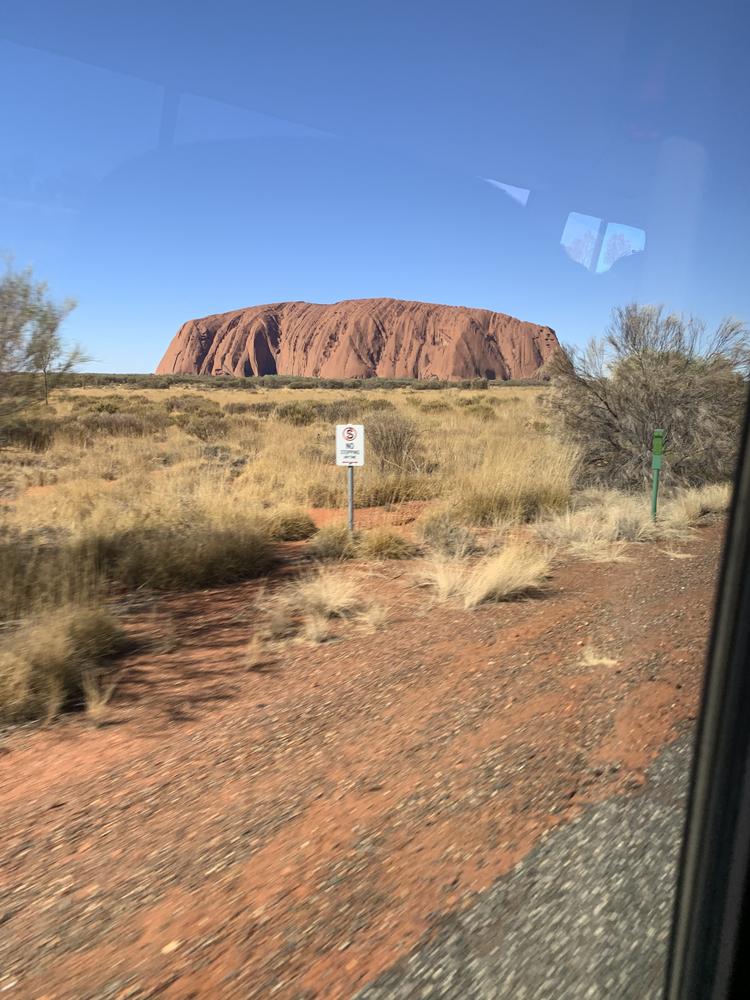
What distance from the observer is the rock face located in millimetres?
126875

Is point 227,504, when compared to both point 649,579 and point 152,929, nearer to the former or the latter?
point 649,579

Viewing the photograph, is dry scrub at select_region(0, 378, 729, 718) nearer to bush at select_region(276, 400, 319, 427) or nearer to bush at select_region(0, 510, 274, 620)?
bush at select_region(0, 510, 274, 620)

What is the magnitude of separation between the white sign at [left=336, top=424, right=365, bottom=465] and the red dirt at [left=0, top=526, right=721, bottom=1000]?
145 inches

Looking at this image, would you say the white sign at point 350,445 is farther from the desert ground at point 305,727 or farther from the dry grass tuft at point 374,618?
the dry grass tuft at point 374,618

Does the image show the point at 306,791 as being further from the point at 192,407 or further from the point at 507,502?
the point at 192,407

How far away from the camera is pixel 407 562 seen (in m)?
7.82

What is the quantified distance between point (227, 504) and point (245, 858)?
7.11 meters

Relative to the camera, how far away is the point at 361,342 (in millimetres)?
137375

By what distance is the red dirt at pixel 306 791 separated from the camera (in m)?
2.10

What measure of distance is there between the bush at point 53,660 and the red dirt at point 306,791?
0.83 feet

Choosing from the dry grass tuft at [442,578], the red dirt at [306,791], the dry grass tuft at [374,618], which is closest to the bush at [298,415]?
the dry grass tuft at [442,578]

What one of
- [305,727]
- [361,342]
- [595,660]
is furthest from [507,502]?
[361,342]

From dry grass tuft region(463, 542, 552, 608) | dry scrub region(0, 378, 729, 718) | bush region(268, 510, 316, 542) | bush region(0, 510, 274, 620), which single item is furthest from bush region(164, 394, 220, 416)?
dry grass tuft region(463, 542, 552, 608)

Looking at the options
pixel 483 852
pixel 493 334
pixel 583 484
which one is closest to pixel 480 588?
pixel 483 852
